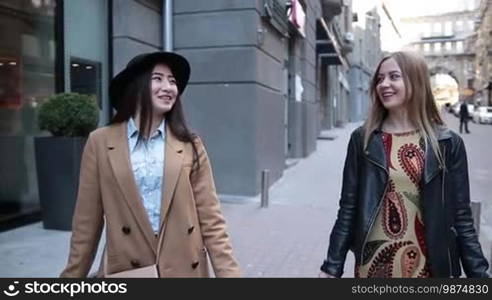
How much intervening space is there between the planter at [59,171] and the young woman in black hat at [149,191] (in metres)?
4.19

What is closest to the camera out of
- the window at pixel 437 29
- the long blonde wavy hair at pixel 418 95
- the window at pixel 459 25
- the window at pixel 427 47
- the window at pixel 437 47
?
the long blonde wavy hair at pixel 418 95

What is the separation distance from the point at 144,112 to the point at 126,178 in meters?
0.34

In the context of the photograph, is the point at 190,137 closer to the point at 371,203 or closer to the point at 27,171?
the point at 371,203

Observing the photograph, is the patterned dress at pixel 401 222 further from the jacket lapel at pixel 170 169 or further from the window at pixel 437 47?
the window at pixel 437 47

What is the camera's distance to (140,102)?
262 cm

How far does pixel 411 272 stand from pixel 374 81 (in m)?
0.98

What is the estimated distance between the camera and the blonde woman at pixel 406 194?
2.58 m

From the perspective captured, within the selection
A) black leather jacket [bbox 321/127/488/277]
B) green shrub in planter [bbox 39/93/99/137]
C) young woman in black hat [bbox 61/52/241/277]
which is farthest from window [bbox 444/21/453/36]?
young woman in black hat [bbox 61/52/241/277]

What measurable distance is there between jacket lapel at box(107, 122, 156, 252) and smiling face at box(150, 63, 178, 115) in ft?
0.72

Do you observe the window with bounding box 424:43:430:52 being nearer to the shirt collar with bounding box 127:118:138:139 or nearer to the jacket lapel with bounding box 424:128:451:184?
the jacket lapel with bounding box 424:128:451:184

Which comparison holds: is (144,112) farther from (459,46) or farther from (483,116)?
(459,46)

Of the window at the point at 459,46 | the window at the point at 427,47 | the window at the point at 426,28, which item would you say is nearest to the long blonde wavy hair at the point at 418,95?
the window at the point at 459,46

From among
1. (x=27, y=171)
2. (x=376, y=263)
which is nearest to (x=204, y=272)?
(x=376, y=263)

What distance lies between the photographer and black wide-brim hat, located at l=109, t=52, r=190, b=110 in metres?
2.60
